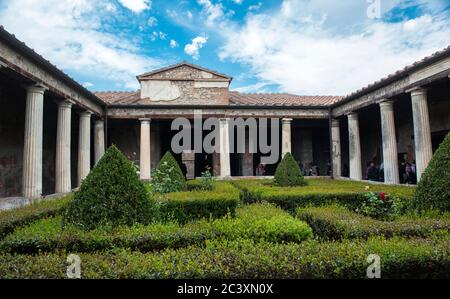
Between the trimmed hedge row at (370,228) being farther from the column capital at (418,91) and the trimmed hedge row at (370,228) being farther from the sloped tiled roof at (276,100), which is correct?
the sloped tiled roof at (276,100)

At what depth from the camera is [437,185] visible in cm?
513

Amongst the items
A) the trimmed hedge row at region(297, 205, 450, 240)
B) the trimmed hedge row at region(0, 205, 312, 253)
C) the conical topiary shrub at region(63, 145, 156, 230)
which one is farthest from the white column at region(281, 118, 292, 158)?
the conical topiary shrub at region(63, 145, 156, 230)

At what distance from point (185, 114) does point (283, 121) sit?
16.3ft

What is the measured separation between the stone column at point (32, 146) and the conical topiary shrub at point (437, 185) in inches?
370

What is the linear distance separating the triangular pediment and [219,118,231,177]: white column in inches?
94.8

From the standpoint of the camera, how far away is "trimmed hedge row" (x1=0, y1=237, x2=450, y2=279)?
273 cm

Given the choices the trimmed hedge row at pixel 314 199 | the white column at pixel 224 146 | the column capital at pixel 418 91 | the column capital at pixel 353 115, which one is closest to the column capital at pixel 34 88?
the trimmed hedge row at pixel 314 199

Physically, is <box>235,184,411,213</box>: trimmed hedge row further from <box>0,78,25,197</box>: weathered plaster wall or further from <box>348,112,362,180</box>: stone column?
<box>0,78,25,197</box>: weathered plaster wall

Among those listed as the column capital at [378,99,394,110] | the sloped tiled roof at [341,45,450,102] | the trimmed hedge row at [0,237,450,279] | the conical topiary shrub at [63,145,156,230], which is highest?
the sloped tiled roof at [341,45,450,102]

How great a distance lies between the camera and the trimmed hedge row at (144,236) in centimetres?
372

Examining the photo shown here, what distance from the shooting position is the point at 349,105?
1500cm

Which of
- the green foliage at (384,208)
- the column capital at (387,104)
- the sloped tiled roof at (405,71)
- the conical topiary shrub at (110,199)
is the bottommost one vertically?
the green foliage at (384,208)
